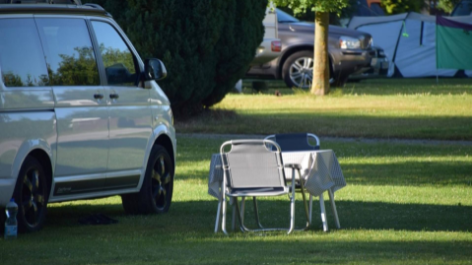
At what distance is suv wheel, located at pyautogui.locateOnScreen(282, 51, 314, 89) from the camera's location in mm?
26516

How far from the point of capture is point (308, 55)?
26469mm

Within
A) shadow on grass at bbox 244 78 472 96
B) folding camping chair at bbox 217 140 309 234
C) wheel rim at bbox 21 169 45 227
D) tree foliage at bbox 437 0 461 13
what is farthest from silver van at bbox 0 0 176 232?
tree foliage at bbox 437 0 461 13

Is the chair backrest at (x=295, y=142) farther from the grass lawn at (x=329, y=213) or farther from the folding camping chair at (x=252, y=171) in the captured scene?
the folding camping chair at (x=252, y=171)

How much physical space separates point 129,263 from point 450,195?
5.34 meters

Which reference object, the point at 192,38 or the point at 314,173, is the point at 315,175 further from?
the point at 192,38

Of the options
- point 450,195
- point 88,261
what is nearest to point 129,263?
point 88,261

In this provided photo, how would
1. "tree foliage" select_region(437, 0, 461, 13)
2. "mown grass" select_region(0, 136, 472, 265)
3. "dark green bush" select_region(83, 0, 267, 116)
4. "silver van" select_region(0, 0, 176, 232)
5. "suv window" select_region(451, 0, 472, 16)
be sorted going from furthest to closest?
"tree foliage" select_region(437, 0, 461, 13)
"suv window" select_region(451, 0, 472, 16)
"dark green bush" select_region(83, 0, 267, 116)
"silver van" select_region(0, 0, 176, 232)
"mown grass" select_region(0, 136, 472, 265)

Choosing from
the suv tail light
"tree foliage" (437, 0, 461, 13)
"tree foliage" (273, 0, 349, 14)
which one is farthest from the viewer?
"tree foliage" (437, 0, 461, 13)

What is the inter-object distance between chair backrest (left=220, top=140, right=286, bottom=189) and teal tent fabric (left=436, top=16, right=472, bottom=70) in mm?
21138

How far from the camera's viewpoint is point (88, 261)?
7031mm

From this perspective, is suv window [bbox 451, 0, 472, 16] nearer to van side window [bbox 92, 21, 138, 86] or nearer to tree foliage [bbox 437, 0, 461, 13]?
tree foliage [bbox 437, 0, 461, 13]

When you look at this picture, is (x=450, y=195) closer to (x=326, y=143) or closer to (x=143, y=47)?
(x=326, y=143)

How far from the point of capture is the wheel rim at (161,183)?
1004cm

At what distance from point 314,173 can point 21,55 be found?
2622mm
